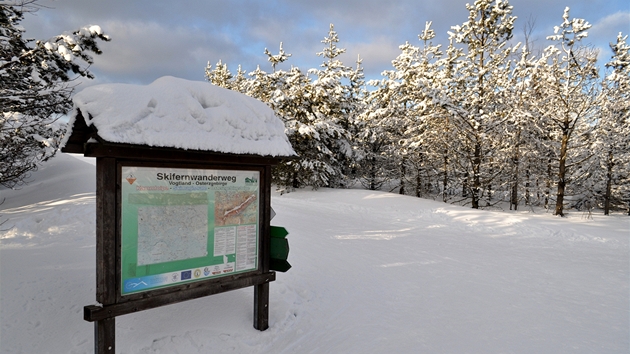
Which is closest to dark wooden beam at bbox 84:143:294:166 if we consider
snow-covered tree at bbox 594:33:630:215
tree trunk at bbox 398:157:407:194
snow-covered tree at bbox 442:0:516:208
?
snow-covered tree at bbox 442:0:516:208

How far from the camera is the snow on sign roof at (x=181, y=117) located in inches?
137

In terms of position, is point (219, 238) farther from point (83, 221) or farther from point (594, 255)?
point (594, 255)

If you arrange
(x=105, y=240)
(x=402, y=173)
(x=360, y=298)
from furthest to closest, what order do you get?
(x=402, y=173), (x=360, y=298), (x=105, y=240)

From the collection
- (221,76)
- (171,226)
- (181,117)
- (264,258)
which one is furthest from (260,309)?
(221,76)

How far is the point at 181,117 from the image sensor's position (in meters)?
4.02

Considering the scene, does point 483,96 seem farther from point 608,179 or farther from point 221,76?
point 221,76

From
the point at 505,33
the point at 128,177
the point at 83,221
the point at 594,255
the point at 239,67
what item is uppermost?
the point at 239,67

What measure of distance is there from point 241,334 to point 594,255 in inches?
423

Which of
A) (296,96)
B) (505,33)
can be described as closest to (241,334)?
(296,96)

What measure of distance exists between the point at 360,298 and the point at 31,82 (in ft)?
31.9

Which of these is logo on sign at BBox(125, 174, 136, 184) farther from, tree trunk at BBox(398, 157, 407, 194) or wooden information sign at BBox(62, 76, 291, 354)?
tree trunk at BBox(398, 157, 407, 194)

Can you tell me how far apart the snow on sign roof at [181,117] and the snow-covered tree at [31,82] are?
5.59 m

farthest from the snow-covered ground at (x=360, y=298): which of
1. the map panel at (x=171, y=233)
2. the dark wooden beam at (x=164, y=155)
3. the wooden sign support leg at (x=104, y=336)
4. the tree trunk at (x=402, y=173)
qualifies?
the tree trunk at (x=402, y=173)

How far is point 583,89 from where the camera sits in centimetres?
1709
